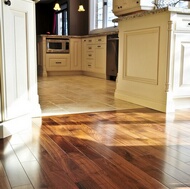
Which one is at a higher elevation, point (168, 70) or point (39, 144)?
point (168, 70)

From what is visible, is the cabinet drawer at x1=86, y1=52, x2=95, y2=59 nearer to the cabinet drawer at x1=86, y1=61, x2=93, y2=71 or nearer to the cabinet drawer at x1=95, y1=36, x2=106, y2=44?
the cabinet drawer at x1=86, y1=61, x2=93, y2=71

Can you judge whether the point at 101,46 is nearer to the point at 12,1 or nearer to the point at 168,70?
the point at 168,70

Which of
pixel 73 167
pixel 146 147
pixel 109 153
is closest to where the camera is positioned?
pixel 73 167

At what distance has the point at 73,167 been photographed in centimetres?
139

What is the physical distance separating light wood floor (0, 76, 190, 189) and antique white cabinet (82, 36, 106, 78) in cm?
370

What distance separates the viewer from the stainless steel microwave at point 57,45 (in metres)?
6.77

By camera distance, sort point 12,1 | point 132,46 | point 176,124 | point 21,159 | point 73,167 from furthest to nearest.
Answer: point 132,46, point 176,124, point 12,1, point 21,159, point 73,167

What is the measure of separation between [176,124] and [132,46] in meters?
1.26

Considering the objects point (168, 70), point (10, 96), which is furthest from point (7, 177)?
point (168, 70)

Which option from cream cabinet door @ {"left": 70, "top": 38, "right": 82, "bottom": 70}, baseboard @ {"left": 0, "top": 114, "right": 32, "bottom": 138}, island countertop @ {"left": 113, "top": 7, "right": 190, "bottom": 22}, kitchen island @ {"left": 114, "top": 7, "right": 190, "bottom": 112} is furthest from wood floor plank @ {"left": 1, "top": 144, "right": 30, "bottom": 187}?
cream cabinet door @ {"left": 70, "top": 38, "right": 82, "bottom": 70}

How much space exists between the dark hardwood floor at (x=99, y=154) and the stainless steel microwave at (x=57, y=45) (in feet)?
15.3

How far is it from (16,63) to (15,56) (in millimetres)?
50

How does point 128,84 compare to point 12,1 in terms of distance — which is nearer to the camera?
point 12,1

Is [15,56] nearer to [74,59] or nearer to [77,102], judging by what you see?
[77,102]
